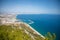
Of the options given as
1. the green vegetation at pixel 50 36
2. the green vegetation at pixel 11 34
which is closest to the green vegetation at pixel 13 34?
the green vegetation at pixel 11 34

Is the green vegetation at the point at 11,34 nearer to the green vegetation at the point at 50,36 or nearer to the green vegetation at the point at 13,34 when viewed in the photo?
the green vegetation at the point at 13,34

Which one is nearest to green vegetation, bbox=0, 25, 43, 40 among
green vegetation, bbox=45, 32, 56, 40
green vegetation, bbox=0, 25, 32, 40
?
green vegetation, bbox=0, 25, 32, 40

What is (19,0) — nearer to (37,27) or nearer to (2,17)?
(2,17)

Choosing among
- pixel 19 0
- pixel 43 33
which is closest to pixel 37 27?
pixel 43 33

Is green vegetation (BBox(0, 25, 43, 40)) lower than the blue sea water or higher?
lower

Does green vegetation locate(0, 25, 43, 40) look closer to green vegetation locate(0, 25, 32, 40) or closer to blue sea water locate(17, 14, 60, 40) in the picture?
green vegetation locate(0, 25, 32, 40)

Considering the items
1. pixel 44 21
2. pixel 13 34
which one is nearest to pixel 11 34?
pixel 13 34

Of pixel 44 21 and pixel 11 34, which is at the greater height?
pixel 44 21

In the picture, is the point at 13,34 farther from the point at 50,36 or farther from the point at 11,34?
the point at 50,36
